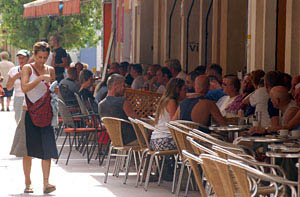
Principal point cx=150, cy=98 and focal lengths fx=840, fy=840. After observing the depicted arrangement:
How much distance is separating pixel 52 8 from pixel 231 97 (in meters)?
9.43

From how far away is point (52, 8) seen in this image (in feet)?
65.3

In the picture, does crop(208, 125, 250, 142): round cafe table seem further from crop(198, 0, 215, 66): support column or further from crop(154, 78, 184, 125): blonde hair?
crop(198, 0, 215, 66): support column

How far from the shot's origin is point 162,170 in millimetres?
10078

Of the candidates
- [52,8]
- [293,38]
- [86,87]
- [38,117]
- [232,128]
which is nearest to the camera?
[232,128]

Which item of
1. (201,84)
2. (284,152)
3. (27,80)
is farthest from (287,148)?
(27,80)

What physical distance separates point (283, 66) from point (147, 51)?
1006 centimetres

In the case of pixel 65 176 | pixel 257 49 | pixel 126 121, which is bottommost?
pixel 65 176

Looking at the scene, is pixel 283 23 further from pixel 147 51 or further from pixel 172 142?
pixel 147 51

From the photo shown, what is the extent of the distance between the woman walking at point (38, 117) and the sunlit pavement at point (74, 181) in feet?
1.38

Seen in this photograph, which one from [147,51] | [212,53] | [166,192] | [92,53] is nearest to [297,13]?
[166,192]

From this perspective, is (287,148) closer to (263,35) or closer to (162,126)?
(162,126)

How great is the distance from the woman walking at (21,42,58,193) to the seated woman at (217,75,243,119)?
2.54m

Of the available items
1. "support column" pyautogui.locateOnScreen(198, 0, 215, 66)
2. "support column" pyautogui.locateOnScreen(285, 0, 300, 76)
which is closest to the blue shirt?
"support column" pyautogui.locateOnScreen(285, 0, 300, 76)

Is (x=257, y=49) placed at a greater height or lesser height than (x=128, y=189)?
greater
